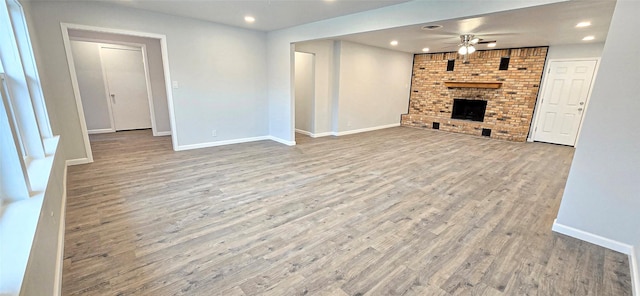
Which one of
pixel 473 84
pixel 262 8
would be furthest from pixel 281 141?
pixel 473 84

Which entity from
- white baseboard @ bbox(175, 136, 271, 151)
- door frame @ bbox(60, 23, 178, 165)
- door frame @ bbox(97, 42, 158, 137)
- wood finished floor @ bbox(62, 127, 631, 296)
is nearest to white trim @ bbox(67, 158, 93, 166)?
door frame @ bbox(60, 23, 178, 165)

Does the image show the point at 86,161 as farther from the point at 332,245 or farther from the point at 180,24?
the point at 332,245

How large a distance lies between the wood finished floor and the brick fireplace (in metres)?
2.78

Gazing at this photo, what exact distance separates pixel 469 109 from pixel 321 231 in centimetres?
682

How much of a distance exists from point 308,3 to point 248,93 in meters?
2.67

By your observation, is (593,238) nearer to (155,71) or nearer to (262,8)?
(262,8)

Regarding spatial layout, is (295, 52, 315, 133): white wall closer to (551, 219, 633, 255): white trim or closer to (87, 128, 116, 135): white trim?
(87, 128, 116, 135): white trim

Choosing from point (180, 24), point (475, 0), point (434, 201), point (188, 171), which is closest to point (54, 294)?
point (188, 171)

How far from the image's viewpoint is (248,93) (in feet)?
18.6

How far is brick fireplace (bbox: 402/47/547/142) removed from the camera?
6.52 metres

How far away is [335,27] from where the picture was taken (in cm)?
424

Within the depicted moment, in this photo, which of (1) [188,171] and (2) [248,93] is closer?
(1) [188,171]

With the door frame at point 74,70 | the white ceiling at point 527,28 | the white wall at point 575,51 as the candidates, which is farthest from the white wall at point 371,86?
the door frame at point 74,70

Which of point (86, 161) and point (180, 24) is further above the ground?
point (180, 24)
